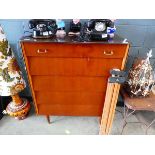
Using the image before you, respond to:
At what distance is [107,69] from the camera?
148cm

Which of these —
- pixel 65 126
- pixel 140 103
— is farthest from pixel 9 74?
pixel 140 103

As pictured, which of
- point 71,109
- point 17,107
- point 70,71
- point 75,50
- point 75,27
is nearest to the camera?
point 75,50

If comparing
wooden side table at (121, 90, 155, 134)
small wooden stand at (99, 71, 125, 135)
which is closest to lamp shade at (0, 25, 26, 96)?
small wooden stand at (99, 71, 125, 135)

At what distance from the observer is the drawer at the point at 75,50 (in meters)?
1.37

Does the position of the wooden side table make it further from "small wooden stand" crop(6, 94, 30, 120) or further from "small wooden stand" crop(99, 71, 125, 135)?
"small wooden stand" crop(6, 94, 30, 120)

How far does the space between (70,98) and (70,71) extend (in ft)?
1.05

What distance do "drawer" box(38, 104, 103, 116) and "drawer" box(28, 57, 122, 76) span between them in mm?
403

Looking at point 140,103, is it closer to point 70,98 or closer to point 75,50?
point 70,98

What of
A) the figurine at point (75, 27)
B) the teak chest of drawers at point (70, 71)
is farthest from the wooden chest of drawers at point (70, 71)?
the figurine at point (75, 27)

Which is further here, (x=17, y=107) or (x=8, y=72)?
(x=17, y=107)

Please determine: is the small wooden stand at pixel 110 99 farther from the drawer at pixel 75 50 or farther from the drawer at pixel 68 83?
the drawer at pixel 75 50

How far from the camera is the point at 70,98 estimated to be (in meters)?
1.70

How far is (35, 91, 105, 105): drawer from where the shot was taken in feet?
5.48

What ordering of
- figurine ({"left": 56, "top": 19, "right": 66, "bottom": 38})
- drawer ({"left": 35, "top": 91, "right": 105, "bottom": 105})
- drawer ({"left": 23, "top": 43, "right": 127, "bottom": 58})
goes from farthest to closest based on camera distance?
drawer ({"left": 35, "top": 91, "right": 105, "bottom": 105})
figurine ({"left": 56, "top": 19, "right": 66, "bottom": 38})
drawer ({"left": 23, "top": 43, "right": 127, "bottom": 58})
